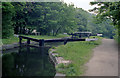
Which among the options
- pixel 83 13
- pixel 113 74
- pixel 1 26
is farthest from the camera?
pixel 83 13

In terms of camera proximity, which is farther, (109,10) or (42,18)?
(42,18)

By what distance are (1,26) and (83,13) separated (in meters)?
31.2

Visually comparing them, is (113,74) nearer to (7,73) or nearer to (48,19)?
(7,73)

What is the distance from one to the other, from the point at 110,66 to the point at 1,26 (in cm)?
1349

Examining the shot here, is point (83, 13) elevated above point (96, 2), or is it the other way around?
point (83, 13)

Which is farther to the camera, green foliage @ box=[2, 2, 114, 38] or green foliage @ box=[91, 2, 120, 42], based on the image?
green foliage @ box=[2, 2, 114, 38]

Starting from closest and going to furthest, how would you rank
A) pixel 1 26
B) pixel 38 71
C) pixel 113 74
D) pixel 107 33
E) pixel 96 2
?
pixel 113 74 → pixel 38 71 → pixel 96 2 → pixel 1 26 → pixel 107 33

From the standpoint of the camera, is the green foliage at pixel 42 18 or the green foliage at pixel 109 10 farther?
the green foliage at pixel 42 18

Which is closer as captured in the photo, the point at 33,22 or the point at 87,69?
the point at 87,69

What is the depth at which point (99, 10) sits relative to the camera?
1311 cm

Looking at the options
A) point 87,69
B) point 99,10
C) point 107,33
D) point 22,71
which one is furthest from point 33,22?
point 107,33

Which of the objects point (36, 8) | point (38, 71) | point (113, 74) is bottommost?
point (38, 71)

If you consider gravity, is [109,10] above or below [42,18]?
below

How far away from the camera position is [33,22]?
29.0m
